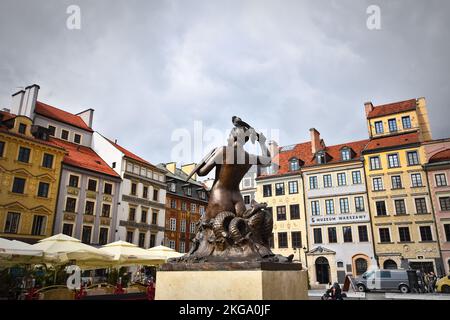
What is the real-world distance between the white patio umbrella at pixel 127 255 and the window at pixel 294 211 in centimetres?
2085

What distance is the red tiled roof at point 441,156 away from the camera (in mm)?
29580

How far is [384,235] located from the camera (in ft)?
99.7

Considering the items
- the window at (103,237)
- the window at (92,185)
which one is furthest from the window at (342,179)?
the window at (92,185)

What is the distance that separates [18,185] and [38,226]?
3502 mm

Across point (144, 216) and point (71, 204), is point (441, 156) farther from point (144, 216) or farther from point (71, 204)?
point (71, 204)

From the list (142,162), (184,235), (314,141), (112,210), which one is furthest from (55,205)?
(314,141)

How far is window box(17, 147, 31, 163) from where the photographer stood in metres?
25.3

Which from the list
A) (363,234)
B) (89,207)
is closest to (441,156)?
(363,234)

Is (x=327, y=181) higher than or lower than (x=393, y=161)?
lower

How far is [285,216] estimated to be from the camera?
35.5 meters

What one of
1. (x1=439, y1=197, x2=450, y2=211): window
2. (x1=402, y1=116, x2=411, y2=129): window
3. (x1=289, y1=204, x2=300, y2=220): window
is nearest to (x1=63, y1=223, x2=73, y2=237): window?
(x1=289, y1=204, x2=300, y2=220): window

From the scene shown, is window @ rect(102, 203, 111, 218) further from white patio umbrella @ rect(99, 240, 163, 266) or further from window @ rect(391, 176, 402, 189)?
window @ rect(391, 176, 402, 189)

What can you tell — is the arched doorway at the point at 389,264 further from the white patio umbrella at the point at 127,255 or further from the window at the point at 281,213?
the white patio umbrella at the point at 127,255
